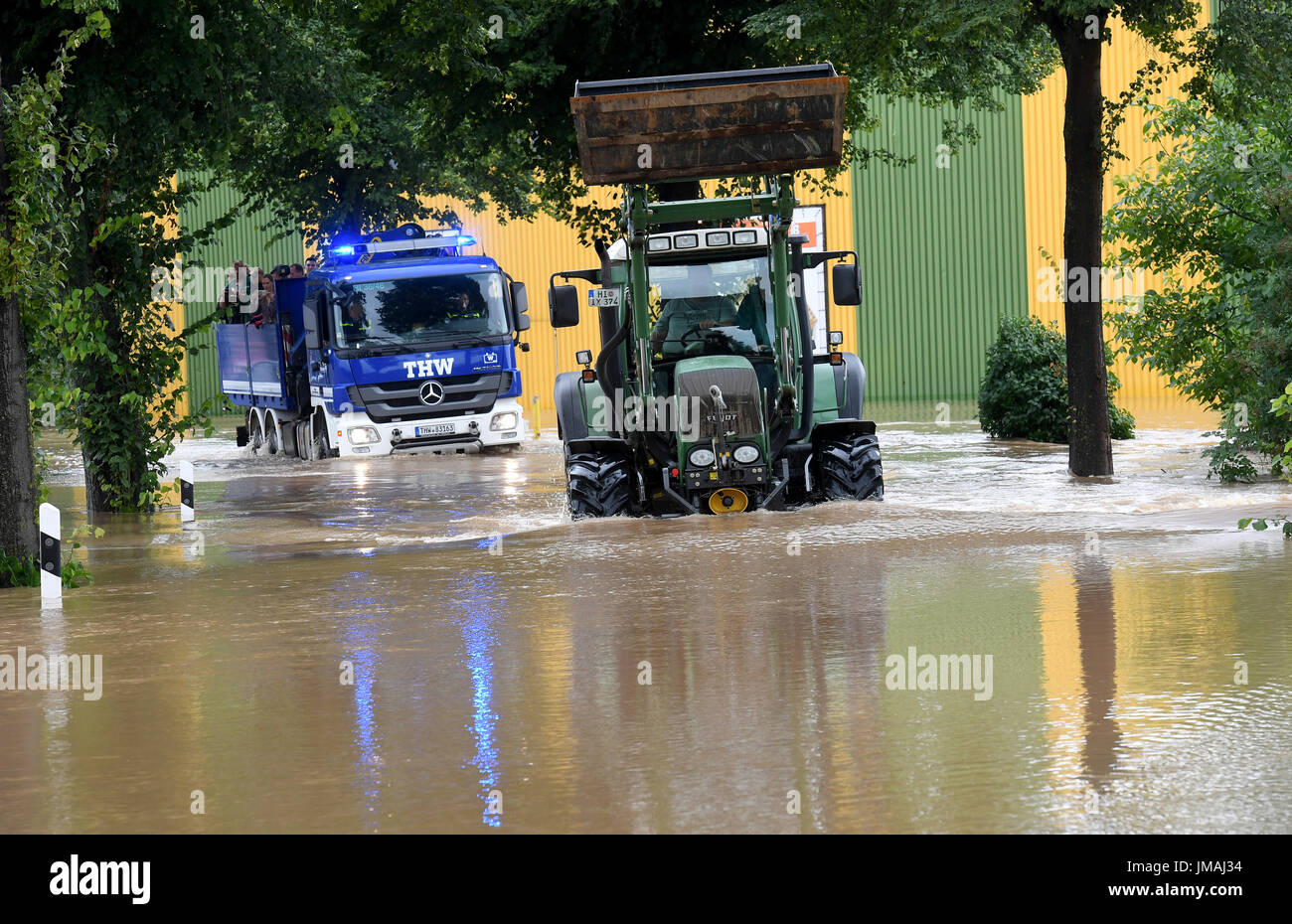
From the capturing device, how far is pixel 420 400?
25.9m

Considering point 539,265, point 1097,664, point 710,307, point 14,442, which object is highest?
point 539,265

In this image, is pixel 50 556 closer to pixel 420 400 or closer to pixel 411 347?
pixel 420 400

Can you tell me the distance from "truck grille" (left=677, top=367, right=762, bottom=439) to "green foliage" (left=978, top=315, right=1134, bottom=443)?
1255 centimetres

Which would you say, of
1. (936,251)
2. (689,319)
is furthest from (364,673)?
(936,251)

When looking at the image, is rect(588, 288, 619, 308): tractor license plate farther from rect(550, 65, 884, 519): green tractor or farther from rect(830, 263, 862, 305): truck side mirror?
rect(830, 263, 862, 305): truck side mirror

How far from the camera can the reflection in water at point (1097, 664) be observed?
6.56m

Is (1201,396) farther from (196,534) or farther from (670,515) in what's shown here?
(196,534)

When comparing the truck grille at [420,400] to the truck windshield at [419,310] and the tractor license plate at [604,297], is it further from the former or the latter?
the tractor license plate at [604,297]

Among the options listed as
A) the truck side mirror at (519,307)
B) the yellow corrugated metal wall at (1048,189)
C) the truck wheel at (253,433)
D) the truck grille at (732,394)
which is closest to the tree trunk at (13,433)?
the truck grille at (732,394)

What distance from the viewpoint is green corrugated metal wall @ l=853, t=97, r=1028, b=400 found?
129 feet

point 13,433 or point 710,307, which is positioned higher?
point 710,307

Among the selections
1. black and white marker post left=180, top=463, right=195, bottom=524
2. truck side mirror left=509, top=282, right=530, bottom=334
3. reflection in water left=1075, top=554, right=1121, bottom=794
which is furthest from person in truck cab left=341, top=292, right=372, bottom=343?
reflection in water left=1075, top=554, right=1121, bottom=794

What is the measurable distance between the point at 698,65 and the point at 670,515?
926 cm

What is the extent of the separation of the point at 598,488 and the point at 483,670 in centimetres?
674
